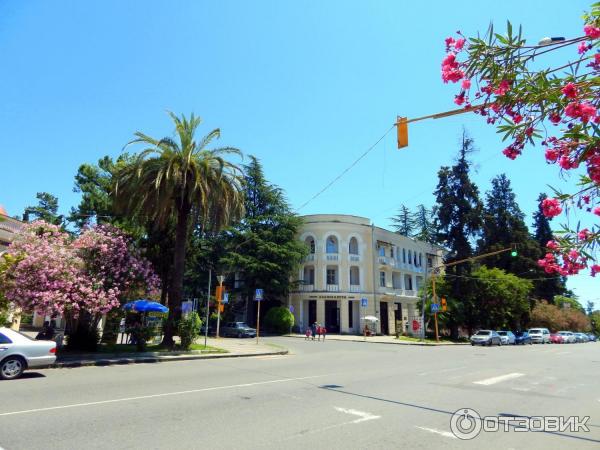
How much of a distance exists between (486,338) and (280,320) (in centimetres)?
1990

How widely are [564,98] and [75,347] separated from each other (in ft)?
66.3

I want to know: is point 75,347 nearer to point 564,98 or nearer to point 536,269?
point 564,98

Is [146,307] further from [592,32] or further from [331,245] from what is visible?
[331,245]

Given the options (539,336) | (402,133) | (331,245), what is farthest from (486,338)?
(402,133)

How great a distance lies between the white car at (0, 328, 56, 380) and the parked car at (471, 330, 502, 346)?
35.0 meters

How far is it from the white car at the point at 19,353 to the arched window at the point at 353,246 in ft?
135

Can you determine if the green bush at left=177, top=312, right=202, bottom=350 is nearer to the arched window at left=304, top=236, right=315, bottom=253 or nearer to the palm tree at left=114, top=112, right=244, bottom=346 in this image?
the palm tree at left=114, top=112, right=244, bottom=346

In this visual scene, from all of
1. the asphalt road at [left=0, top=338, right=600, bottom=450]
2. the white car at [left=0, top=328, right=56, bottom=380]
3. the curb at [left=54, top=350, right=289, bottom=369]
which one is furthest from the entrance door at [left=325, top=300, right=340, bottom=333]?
the white car at [left=0, top=328, right=56, bottom=380]

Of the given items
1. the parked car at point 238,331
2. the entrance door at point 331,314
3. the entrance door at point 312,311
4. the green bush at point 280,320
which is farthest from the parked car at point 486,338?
the parked car at point 238,331

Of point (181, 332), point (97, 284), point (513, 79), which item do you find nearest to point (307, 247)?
point (181, 332)

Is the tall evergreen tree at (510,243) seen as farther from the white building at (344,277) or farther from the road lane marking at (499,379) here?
the road lane marking at (499,379)

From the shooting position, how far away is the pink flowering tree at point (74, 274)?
1611cm

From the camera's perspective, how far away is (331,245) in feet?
169

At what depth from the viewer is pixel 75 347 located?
18781 mm
